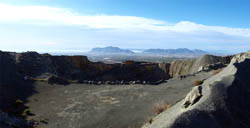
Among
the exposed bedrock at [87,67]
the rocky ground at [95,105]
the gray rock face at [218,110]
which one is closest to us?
the gray rock face at [218,110]

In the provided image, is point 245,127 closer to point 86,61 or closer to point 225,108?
point 225,108

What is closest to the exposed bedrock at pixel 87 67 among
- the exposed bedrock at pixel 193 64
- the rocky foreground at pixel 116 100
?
the exposed bedrock at pixel 193 64

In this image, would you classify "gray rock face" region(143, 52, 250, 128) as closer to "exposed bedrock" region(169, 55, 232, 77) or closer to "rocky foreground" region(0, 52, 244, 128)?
"rocky foreground" region(0, 52, 244, 128)

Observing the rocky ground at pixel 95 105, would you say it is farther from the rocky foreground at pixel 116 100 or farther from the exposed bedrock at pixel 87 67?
the exposed bedrock at pixel 87 67

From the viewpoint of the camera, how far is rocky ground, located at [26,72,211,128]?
11.0 m

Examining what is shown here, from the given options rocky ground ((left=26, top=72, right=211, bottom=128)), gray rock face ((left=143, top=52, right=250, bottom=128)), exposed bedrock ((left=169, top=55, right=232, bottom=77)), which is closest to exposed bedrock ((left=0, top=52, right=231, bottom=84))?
exposed bedrock ((left=169, top=55, right=232, bottom=77))

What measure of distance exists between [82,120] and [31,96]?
8.80 m

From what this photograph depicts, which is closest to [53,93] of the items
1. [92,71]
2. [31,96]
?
[31,96]

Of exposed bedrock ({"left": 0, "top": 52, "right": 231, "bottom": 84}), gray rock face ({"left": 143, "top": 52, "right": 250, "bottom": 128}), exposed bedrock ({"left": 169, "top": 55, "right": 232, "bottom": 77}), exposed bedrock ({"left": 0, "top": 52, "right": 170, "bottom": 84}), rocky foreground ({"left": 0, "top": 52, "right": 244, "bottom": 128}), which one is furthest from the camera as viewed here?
exposed bedrock ({"left": 169, "top": 55, "right": 232, "bottom": 77})

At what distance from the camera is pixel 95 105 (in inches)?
558

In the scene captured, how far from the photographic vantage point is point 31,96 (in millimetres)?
17734

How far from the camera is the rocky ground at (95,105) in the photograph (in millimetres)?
10984

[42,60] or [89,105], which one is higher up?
[42,60]

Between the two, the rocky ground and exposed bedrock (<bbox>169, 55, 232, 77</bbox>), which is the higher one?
exposed bedrock (<bbox>169, 55, 232, 77</bbox>)
